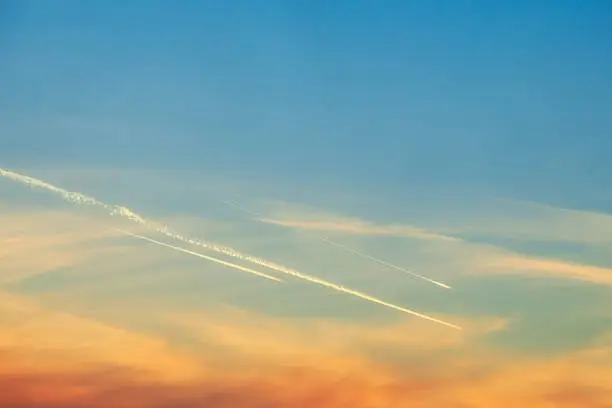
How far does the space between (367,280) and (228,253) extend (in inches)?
71.2

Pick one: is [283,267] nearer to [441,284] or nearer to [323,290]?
[323,290]

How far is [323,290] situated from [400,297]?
0.99 meters

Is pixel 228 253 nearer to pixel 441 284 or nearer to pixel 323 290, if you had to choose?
pixel 323 290

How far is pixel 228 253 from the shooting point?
38.4 feet

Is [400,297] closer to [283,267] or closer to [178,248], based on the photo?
[283,267]

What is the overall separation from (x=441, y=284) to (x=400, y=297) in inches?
21.6

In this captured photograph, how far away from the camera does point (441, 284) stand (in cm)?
1192

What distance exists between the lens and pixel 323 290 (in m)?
12.0

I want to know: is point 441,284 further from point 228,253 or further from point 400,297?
point 228,253

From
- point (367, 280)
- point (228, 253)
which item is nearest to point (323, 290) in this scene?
point (367, 280)

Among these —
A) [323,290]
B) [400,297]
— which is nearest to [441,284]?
[400,297]

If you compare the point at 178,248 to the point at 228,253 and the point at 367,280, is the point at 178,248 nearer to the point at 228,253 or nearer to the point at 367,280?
the point at 228,253

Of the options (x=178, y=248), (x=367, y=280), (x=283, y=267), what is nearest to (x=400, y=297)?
(x=367, y=280)

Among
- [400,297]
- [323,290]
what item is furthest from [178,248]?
[400,297]
